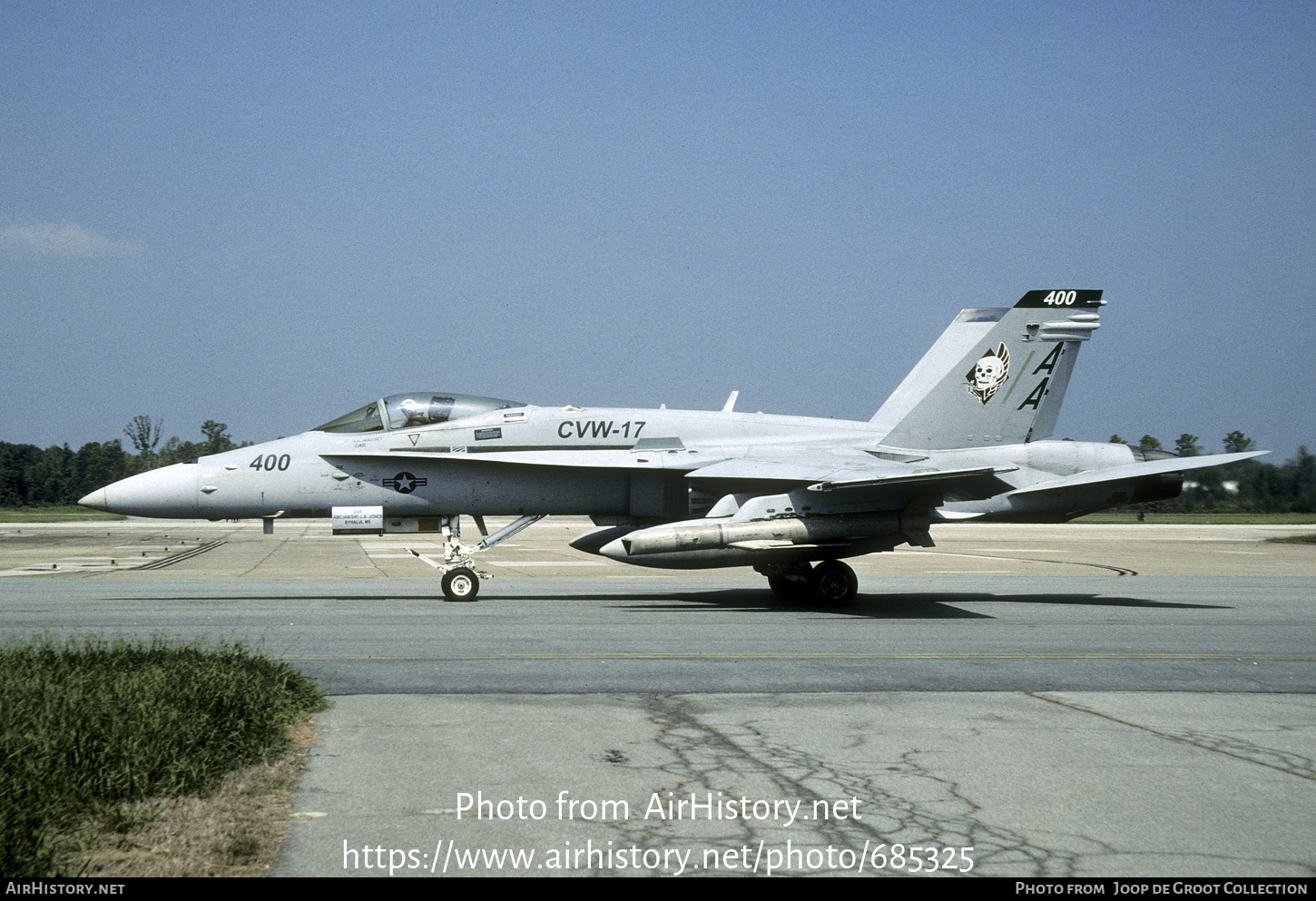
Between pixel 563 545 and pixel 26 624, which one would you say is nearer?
pixel 26 624

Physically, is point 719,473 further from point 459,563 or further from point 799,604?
point 459,563

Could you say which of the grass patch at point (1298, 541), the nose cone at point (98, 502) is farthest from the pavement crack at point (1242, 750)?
the grass patch at point (1298, 541)

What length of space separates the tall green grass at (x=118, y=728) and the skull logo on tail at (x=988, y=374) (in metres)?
11.6

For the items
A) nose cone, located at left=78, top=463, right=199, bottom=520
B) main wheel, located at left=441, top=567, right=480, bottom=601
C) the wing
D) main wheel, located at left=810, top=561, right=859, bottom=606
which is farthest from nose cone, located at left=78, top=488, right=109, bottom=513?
main wheel, located at left=810, top=561, right=859, bottom=606

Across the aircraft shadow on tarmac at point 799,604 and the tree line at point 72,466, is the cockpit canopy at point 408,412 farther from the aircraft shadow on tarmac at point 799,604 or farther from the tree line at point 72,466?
the tree line at point 72,466

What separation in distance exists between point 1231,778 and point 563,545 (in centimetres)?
3075

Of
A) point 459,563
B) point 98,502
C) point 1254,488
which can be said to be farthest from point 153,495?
point 1254,488

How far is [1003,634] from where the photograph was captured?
1173cm

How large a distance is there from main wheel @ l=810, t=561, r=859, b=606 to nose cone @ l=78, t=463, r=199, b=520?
9017mm

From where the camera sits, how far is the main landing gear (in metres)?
15.0

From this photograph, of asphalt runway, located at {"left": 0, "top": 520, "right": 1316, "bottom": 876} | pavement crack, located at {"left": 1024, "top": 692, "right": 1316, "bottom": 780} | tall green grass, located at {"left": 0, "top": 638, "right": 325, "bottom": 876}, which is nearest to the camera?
tall green grass, located at {"left": 0, "top": 638, "right": 325, "bottom": 876}

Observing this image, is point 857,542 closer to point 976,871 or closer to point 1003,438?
point 1003,438

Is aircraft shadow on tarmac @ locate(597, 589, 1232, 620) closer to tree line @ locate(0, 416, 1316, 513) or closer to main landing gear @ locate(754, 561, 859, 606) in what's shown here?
main landing gear @ locate(754, 561, 859, 606)
